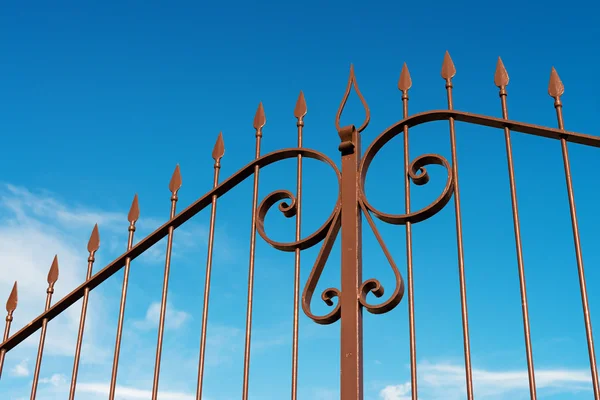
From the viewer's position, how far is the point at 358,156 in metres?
3.22

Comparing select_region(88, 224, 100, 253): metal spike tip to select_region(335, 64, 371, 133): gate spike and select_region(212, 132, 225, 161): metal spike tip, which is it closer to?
select_region(212, 132, 225, 161): metal spike tip

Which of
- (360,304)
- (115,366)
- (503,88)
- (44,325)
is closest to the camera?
(360,304)

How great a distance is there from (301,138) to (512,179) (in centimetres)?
107

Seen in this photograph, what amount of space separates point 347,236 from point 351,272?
0.57 feet

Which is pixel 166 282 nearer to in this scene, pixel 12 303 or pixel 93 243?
pixel 93 243

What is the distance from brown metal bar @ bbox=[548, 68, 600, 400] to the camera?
2480 mm

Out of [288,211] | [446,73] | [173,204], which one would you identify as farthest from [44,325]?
[446,73]

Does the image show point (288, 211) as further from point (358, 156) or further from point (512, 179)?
point (512, 179)

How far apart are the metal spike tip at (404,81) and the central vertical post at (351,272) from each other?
1.04 feet

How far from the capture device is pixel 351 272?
2.94 m

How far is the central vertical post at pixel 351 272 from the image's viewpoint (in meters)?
2.76

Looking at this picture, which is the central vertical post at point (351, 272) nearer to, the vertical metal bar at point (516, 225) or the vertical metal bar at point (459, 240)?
the vertical metal bar at point (459, 240)

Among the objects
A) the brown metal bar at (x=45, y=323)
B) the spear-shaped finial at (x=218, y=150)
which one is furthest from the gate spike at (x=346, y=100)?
the brown metal bar at (x=45, y=323)

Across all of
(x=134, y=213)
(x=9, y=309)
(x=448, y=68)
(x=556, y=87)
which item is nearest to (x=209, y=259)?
(x=134, y=213)
